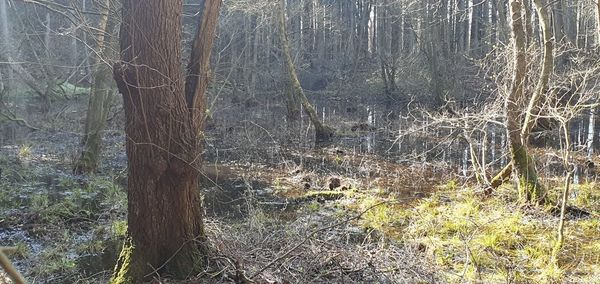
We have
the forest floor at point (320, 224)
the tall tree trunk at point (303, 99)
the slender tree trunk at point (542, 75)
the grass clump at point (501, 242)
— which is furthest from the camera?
the tall tree trunk at point (303, 99)

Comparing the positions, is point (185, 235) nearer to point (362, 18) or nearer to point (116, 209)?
point (116, 209)

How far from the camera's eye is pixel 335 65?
3578cm

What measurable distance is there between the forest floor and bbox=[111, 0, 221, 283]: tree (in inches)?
9.6

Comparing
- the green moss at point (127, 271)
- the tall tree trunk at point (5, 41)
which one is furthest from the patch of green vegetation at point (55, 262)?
the tall tree trunk at point (5, 41)

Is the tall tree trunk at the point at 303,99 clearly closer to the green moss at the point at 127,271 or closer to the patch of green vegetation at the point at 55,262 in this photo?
the patch of green vegetation at the point at 55,262

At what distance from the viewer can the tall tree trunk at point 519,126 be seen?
306 inches

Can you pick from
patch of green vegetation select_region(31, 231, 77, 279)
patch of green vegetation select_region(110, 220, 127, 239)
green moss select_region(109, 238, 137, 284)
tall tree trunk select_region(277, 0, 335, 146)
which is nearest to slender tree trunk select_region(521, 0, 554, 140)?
green moss select_region(109, 238, 137, 284)

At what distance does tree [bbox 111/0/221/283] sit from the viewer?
4523 mm

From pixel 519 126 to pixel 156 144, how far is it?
5.64 meters

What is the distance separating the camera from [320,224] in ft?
25.4

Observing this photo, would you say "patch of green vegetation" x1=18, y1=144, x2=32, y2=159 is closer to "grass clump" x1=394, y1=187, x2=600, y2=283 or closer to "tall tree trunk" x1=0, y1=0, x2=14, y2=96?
"tall tree trunk" x1=0, y1=0, x2=14, y2=96

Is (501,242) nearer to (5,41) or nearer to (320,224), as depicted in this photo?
(320,224)

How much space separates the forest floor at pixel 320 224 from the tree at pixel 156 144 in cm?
24

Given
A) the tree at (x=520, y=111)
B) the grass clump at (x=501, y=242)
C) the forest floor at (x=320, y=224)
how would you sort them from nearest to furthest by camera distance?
the forest floor at (x=320, y=224), the grass clump at (x=501, y=242), the tree at (x=520, y=111)
